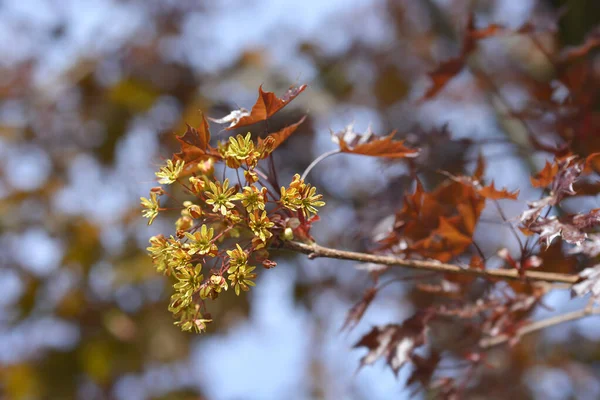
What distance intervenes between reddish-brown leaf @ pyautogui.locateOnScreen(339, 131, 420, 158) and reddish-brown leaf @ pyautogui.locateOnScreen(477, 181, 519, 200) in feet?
0.54

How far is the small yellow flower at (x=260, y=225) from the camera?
3.10 feet

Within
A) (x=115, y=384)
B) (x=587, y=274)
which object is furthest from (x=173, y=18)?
(x=587, y=274)

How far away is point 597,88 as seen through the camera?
1.76m

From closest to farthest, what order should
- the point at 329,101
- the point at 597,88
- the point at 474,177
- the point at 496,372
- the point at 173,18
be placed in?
the point at 474,177 < the point at 597,88 < the point at 496,372 < the point at 329,101 < the point at 173,18

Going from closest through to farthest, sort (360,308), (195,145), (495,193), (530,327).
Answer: (195,145), (495,193), (360,308), (530,327)

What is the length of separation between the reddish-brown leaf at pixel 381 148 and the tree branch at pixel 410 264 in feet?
0.74

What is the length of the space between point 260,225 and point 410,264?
351mm

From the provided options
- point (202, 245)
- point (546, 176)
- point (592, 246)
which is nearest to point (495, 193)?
point (546, 176)

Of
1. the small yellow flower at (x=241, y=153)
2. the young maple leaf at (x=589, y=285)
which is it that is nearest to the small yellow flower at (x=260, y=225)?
the small yellow flower at (x=241, y=153)

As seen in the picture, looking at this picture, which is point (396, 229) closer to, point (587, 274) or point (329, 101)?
point (587, 274)

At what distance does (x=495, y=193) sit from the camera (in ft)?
3.77

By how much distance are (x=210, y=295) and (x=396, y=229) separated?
516mm

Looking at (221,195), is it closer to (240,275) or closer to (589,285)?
(240,275)

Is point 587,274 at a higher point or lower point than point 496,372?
lower
